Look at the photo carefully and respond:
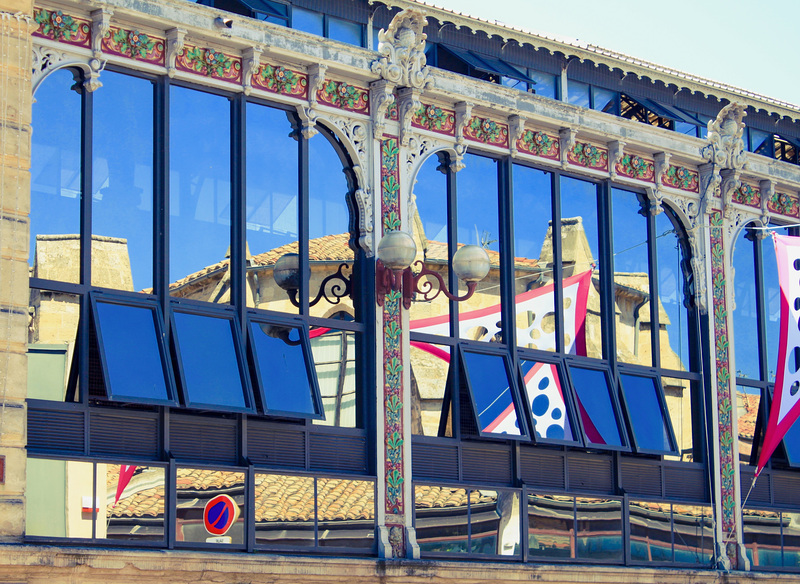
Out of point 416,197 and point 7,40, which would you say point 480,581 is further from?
point 7,40

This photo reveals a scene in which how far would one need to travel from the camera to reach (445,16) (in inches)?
896

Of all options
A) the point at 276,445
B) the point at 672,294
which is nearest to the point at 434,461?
the point at 276,445

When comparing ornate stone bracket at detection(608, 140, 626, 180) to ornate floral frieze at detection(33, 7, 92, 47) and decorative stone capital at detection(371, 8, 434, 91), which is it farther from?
ornate floral frieze at detection(33, 7, 92, 47)

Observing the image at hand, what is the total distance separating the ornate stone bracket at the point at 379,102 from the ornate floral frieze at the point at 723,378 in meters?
7.03

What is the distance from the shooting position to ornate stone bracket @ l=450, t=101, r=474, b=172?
22.2 m

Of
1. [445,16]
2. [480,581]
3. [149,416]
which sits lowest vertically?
[480,581]

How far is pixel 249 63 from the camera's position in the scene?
20.1 meters

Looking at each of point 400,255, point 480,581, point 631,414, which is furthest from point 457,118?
point 480,581

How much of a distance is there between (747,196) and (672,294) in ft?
8.52

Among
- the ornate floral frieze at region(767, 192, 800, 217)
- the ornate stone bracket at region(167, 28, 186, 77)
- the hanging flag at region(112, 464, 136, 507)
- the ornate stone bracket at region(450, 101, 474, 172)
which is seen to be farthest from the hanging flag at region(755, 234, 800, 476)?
the hanging flag at region(112, 464, 136, 507)

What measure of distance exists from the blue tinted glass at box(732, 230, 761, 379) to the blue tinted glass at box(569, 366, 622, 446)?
3.33 m

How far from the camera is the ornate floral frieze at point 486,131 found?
22594mm

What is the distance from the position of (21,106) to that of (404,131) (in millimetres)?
6373

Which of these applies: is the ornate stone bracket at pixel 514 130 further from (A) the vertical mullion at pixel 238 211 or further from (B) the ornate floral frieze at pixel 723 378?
(A) the vertical mullion at pixel 238 211
